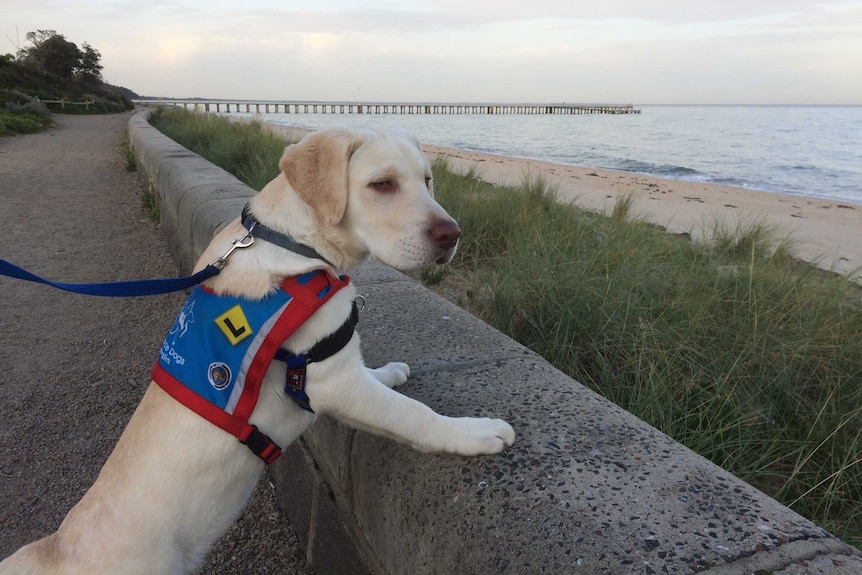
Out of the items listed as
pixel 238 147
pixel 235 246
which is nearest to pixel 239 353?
pixel 235 246

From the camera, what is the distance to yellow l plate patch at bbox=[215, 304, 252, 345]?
174 cm

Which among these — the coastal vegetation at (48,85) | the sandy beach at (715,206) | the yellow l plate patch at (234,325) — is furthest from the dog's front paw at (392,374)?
the coastal vegetation at (48,85)

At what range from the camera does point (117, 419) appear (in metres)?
3.30

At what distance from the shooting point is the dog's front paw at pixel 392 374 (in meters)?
2.14

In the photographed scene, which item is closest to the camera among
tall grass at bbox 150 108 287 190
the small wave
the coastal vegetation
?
tall grass at bbox 150 108 287 190

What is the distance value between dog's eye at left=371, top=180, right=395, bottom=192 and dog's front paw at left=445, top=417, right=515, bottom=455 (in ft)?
2.81

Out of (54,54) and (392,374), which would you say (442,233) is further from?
(54,54)

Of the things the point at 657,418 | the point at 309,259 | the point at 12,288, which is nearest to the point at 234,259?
the point at 309,259

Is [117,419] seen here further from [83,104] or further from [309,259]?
[83,104]

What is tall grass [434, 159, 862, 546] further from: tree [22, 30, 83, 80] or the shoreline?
tree [22, 30, 83, 80]

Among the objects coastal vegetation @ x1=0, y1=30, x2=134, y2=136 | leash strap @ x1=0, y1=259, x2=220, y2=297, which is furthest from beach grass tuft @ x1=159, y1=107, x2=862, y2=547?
coastal vegetation @ x1=0, y1=30, x2=134, y2=136

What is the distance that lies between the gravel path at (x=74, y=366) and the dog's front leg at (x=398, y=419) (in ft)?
3.37

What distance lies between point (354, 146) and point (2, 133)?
22.9 m

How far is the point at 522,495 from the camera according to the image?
146 centimetres
